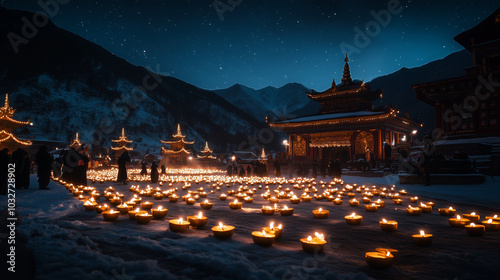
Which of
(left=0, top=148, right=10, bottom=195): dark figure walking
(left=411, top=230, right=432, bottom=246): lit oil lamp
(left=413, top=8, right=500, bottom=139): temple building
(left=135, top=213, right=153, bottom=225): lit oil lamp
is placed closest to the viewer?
(left=411, top=230, right=432, bottom=246): lit oil lamp

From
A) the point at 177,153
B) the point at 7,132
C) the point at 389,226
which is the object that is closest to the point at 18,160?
the point at 389,226

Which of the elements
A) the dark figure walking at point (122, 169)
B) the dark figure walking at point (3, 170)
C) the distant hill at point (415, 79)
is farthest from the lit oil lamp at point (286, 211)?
the distant hill at point (415, 79)

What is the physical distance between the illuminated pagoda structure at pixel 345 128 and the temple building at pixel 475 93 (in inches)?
203

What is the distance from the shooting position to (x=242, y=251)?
3.21 metres

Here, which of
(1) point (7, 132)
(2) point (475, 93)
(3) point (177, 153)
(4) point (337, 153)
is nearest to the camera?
(2) point (475, 93)

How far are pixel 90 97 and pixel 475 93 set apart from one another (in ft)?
296

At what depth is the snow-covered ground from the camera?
258 cm

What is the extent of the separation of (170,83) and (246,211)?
5094 inches

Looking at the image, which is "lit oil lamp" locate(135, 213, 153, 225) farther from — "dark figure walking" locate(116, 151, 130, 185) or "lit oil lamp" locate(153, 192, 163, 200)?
"dark figure walking" locate(116, 151, 130, 185)

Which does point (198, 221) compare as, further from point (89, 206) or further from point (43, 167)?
point (43, 167)

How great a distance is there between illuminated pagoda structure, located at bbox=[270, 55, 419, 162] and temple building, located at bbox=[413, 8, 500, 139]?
5151mm

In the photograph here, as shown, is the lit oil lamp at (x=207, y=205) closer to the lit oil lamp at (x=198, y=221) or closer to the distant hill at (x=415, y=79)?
the lit oil lamp at (x=198, y=221)

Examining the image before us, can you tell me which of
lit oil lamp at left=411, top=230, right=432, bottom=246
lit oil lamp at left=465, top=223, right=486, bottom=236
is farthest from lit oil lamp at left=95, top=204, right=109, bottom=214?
lit oil lamp at left=465, top=223, right=486, bottom=236

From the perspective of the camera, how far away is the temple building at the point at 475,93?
17.2m
